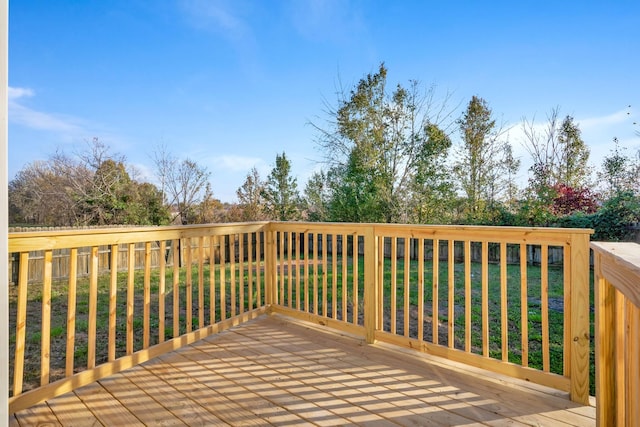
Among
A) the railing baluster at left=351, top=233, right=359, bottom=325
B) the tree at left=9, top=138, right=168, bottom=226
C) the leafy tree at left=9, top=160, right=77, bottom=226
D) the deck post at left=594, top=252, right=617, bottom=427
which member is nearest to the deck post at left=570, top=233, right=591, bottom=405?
the deck post at left=594, top=252, right=617, bottom=427

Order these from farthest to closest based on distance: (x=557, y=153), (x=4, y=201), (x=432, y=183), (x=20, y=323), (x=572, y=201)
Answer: (x=557, y=153)
(x=432, y=183)
(x=572, y=201)
(x=20, y=323)
(x=4, y=201)

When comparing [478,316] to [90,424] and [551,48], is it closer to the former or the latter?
[90,424]

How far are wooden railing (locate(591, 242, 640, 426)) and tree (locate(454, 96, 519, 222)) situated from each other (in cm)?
698

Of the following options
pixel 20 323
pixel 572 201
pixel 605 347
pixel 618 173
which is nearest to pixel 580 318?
pixel 605 347

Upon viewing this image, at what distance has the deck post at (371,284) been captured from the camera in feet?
9.37

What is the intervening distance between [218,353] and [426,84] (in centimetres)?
736

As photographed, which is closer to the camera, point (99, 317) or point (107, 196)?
point (99, 317)

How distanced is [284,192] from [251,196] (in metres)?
1.12

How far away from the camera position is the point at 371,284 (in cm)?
287

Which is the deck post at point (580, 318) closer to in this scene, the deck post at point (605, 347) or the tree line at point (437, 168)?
the deck post at point (605, 347)

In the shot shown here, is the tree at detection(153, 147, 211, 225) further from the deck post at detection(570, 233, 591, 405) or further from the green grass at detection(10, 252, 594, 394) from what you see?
the deck post at detection(570, 233, 591, 405)

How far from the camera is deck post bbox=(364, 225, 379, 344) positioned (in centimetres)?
286

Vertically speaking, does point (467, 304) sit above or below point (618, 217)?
below

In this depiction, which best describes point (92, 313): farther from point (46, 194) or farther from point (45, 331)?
point (46, 194)
